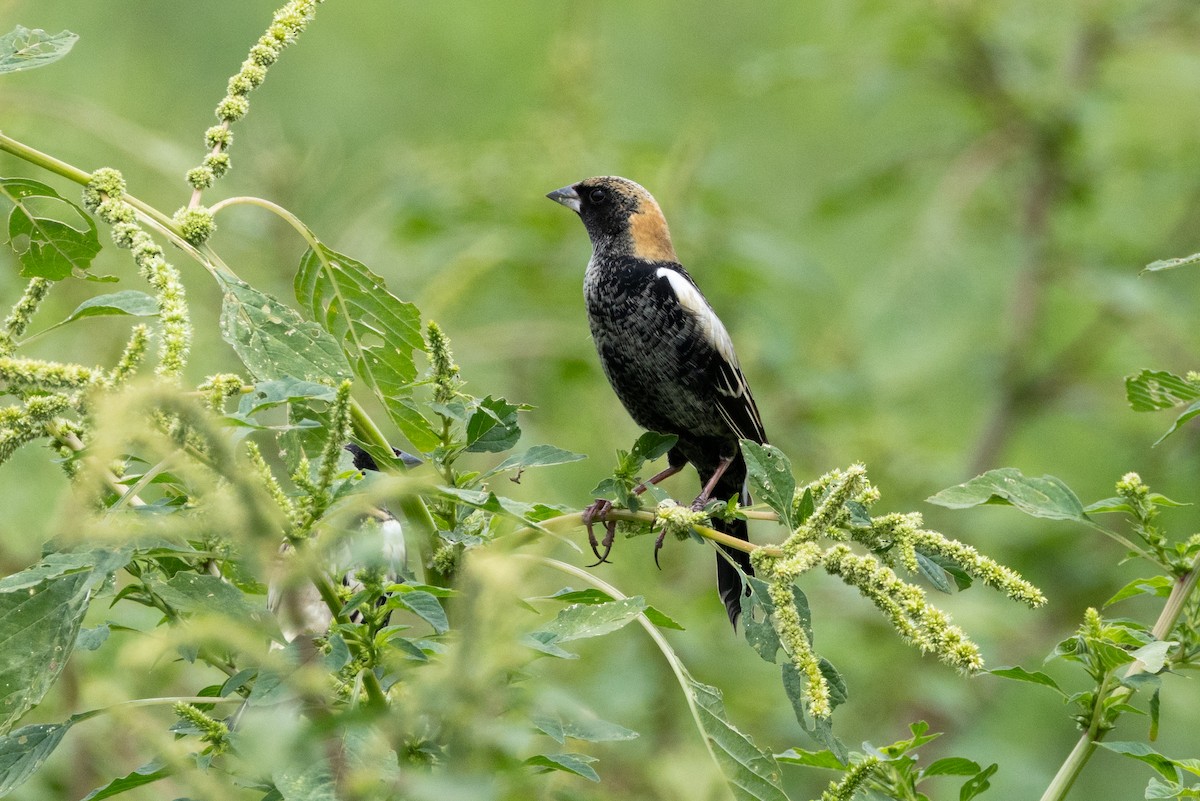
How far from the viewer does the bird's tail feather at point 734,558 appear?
140 inches

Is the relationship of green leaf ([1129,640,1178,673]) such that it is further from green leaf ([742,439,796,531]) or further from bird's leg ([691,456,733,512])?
bird's leg ([691,456,733,512])

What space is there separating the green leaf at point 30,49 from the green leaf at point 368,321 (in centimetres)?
45

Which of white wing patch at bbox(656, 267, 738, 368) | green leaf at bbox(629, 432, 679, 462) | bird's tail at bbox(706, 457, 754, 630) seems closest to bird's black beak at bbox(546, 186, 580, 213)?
white wing patch at bbox(656, 267, 738, 368)

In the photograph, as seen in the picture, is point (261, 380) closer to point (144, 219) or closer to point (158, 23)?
point (144, 219)

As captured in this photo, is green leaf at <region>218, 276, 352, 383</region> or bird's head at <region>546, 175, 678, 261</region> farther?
bird's head at <region>546, 175, 678, 261</region>

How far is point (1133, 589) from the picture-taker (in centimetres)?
178

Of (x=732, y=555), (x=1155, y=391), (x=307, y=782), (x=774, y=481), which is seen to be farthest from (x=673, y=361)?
(x=307, y=782)

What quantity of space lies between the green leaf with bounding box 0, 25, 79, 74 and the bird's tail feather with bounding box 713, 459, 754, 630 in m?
1.82

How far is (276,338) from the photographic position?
5.62 feet

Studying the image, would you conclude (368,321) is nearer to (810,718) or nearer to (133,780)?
(133,780)

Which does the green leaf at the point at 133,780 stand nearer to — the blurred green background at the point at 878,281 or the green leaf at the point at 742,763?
the green leaf at the point at 742,763

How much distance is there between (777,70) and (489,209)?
1.48 meters

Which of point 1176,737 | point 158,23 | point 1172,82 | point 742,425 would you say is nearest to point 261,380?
point 742,425

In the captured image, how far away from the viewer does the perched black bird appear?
13.1ft
